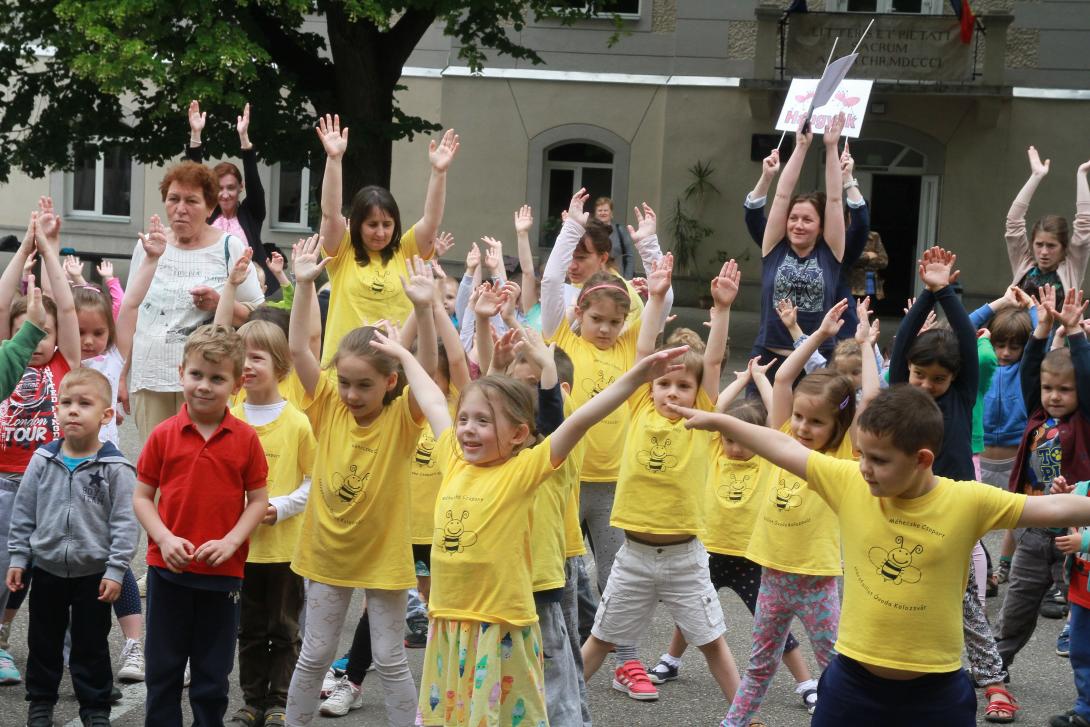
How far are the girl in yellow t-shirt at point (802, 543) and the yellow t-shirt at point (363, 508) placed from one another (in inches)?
52.1

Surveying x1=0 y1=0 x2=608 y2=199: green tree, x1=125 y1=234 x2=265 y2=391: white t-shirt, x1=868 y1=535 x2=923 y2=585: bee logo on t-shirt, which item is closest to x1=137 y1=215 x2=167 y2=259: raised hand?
x1=125 y1=234 x2=265 y2=391: white t-shirt

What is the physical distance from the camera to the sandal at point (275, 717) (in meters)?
4.93

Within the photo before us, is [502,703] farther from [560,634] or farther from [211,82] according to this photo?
[211,82]

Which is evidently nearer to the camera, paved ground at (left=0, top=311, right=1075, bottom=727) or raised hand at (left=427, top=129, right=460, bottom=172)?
paved ground at (left=0, top=311, right=1075, bottom=727)

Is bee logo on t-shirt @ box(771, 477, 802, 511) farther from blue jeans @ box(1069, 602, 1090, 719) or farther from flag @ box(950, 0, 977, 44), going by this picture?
flag @ box(950, 0, 977, 44)

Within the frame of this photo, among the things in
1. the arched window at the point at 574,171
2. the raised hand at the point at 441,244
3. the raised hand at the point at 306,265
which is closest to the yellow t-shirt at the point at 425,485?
the raised hand at the point at 306,265

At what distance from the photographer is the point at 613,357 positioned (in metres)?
6.06

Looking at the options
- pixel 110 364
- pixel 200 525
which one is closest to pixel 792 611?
pixel 200 525

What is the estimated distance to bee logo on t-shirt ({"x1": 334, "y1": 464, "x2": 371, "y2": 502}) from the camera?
4.67 meters

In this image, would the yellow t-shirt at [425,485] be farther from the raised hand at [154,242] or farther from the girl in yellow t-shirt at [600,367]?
the raised hand at [154,242]

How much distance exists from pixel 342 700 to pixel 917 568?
244 centimetres

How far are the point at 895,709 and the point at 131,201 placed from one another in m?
22.8

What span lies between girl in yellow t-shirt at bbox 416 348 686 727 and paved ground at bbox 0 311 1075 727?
3.67 feet

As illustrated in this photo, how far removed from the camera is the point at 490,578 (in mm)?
4141
